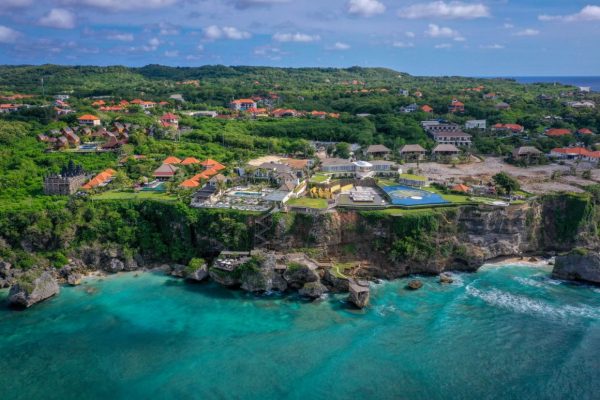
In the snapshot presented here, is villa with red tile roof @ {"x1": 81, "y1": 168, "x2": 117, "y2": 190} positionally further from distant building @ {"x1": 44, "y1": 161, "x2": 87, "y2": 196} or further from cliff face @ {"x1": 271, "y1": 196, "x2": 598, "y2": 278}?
cliff face @ {"x1": 271, "y1": 196, "x2": 598, "y2": 278}

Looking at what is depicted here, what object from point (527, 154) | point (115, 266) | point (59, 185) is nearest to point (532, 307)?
point (115, 266)

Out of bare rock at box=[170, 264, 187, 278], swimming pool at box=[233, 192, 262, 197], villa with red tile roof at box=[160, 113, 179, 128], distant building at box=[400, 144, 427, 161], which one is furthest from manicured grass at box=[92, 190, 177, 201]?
distant building at box=[400, 144, 427, 161]

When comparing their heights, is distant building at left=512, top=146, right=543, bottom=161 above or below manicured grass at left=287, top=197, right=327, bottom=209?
above

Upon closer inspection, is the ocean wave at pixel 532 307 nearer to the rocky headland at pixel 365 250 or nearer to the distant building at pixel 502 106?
the rocky headland at pixel 365 250

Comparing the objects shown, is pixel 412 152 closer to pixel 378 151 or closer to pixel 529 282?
pixel 378 151

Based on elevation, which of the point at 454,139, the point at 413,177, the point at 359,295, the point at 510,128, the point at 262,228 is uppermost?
the point at 510,128

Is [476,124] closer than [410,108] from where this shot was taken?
Yes
